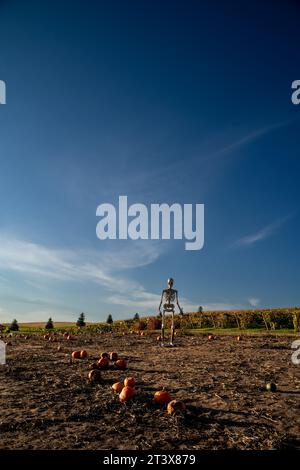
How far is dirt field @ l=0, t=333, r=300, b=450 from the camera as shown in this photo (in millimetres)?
5613

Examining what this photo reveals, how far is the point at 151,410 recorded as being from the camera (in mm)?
7105

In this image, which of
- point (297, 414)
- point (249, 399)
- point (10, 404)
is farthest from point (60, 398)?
point (297, 414)

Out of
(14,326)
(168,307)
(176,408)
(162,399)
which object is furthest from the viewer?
(14,326)

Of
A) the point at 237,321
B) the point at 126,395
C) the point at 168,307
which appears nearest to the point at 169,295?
the point at 168,307

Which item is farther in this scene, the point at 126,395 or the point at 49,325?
the point at 49,325

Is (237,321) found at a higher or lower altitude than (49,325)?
higher

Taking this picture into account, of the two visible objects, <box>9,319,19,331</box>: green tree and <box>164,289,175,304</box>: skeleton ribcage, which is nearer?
<box>164,289,175,304</box>: skeleton ribcage

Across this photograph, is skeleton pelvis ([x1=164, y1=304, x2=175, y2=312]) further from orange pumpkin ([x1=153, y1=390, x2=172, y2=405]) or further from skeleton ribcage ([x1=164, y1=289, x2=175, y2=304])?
orange pumpkin ([x1=153, y1=390, x2=172, y2=405])

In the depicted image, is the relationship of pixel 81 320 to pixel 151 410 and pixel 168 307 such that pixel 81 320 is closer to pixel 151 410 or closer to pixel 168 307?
pixel 168 307

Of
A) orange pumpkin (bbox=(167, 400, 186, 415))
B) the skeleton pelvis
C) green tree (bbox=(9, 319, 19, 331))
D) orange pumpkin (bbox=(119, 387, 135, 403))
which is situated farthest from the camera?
green tree (bbox=(9, 319, 19, 331))

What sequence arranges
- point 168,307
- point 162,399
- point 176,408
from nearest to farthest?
point 176,408, point 162,399, point 168,307

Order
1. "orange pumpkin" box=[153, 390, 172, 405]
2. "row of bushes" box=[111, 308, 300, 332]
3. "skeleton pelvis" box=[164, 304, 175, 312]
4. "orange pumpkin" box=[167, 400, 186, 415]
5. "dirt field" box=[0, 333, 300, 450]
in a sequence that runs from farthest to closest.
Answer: "row of bushes" box=[111, 308, 300, 332], "skeleton pelvis" box=[164, 304, 175, 312], "orange pumpkin" box=[153, 390, 172, 405], "orange pumpkin" box=[167, 400, 186, 415], "dirt field" box=[0, 333, 300, 450]

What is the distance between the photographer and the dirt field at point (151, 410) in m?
5.61

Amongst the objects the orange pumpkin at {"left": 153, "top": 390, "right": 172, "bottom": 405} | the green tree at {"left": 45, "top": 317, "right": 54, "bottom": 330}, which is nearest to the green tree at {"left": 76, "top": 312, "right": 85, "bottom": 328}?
the green tree at {"left": 45, "top": 317, "right": 54, "bottom": 330}
